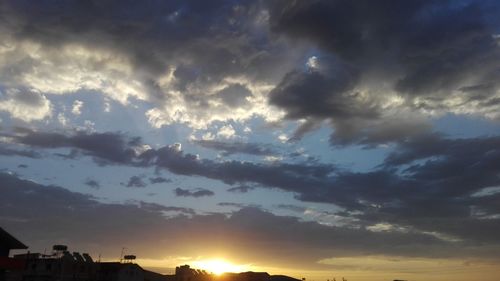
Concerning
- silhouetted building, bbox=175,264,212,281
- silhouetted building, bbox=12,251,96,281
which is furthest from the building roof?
silhouetted building, bbox=175,264,212,281

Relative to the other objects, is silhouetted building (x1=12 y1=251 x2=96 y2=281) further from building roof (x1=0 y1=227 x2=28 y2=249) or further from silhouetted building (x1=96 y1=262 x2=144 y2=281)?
building roof (x1=0 y1=227 x2=28 y2=249)

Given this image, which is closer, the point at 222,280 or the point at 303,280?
the point at 222,280

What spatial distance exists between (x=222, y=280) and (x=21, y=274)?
2030 inches

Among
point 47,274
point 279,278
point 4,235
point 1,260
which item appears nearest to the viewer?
point 1,260

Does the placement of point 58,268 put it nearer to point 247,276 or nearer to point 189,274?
point 189,274

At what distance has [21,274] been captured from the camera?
99750mm

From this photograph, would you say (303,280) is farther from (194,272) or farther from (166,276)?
(166,276)

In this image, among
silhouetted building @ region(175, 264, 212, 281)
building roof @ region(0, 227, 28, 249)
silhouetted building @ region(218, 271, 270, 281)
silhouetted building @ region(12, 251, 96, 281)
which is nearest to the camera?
building roof @ region(0, 227, 28, 249)

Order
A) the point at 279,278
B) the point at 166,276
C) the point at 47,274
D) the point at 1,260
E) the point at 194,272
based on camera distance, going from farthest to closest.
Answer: the point at 279,278 < the point at 194,272 < the point at 166,276 < the point at 47,274 < the point at 1,260

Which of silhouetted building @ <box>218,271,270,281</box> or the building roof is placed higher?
the building roof

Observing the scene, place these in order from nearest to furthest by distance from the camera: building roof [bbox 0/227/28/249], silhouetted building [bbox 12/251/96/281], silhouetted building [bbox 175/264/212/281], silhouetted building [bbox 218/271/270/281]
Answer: building roof [bbox 0/227/28/249] → silhouetted building [bbox 12/251/96/281] → silhouetted building [bbox 175/264/212/281] → silhouetted building [bbox 218/271/270/281]

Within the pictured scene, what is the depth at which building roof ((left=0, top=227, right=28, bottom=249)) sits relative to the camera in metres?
35.0

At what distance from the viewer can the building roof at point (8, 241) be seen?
115ft

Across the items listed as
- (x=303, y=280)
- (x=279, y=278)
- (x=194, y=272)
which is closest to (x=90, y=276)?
(x=194, y=272)
